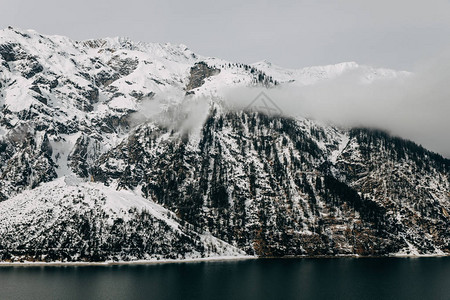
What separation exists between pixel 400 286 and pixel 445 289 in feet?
64.3

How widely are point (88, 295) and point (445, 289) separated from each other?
165 meters

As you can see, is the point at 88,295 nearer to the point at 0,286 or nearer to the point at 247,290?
the point at 0,286

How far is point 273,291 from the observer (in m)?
184

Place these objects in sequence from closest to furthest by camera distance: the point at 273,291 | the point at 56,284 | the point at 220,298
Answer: the point at 220,298 → the point at 273,291 → the point at 56,284

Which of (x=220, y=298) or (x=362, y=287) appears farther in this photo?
(x=362, y=287)

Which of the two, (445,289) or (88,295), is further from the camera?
(445,289)

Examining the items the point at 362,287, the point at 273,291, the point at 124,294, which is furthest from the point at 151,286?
the point at 362,287

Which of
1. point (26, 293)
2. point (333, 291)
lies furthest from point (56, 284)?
point (333, 291)

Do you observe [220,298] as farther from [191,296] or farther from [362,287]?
[362,287]

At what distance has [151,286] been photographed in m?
195

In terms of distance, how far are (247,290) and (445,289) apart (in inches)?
3713

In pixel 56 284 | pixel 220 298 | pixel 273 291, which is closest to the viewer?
pixel 220 298

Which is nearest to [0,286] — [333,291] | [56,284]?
[56,284]

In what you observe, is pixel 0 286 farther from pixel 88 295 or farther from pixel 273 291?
pixel 273 291
